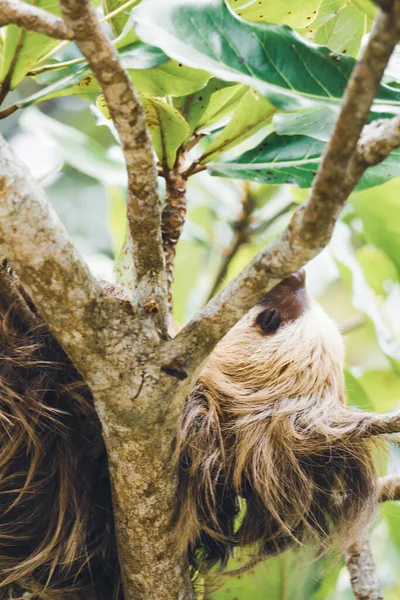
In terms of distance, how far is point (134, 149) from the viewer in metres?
1.25

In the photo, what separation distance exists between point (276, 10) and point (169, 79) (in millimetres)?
317

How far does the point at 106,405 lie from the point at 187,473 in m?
0.51

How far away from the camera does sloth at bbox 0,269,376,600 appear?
6.42 feet

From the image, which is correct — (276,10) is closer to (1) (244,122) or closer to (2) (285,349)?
(1) (244,122)

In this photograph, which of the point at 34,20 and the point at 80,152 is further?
the point at 80,152

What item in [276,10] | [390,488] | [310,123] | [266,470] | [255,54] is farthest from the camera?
[390,488]

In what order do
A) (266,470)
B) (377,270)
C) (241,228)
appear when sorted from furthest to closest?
(241,228)
(377,270)
(266,470)

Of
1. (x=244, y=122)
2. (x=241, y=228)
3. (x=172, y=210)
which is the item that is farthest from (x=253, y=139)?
(x=172, y=210)

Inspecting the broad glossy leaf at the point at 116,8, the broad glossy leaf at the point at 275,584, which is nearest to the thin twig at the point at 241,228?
the broad glossy leaf at the point at 275,584

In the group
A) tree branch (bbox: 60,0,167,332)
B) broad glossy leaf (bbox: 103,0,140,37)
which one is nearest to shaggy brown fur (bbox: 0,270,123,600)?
tree branch (bbox: 60,0,167,332)

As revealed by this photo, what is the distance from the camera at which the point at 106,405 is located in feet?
4.84

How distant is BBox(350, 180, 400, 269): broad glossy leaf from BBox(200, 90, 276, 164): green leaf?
83 centimetres

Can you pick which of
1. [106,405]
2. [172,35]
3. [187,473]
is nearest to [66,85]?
[172,35]

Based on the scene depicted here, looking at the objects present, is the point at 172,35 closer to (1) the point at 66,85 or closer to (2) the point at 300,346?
(1) the point at 66,85
